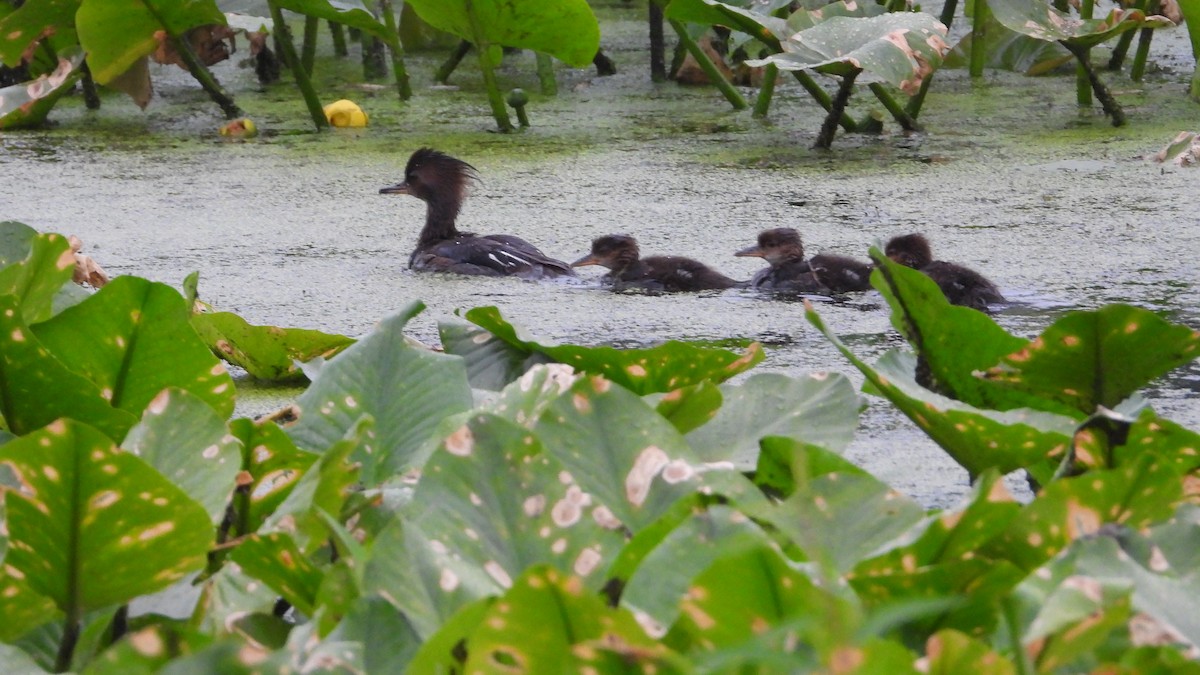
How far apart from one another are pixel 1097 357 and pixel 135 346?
27.4 inches

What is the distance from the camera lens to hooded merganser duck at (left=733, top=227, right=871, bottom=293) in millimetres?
2766

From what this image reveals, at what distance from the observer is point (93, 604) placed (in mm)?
896

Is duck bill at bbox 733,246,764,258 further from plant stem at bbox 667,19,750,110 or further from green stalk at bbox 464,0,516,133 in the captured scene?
plant stem at bbox 667,19,750,110

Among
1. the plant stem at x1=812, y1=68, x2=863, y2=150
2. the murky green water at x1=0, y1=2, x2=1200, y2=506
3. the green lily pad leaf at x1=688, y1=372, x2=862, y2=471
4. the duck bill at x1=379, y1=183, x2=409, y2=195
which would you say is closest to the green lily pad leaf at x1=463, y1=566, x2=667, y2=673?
the green lily pad leaf at x1=688, y1=372, x2=862, y2=471

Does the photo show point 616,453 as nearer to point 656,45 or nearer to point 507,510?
point 507,510

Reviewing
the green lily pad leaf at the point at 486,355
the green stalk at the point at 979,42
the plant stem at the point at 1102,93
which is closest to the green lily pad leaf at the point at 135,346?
the green lily pad leaf at the point at 486,355

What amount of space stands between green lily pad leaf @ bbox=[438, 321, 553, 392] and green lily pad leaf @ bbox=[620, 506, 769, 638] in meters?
0.59

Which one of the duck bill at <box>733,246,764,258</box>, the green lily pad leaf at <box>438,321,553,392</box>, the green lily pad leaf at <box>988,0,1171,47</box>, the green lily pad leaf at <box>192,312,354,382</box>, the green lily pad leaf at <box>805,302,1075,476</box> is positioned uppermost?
the green lily pad leaf at <box>805,302,1075,476</box>

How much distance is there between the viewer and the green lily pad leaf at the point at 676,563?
805 millimetres

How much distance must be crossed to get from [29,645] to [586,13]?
3.37 m

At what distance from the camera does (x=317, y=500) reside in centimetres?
95

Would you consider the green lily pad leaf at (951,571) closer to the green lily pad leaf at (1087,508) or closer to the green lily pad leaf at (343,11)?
the green lily pad leaf at (1087,508)

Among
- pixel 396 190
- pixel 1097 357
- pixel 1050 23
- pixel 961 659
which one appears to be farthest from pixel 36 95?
pixel 961 659

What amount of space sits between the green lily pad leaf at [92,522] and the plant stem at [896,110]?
3.42 m
